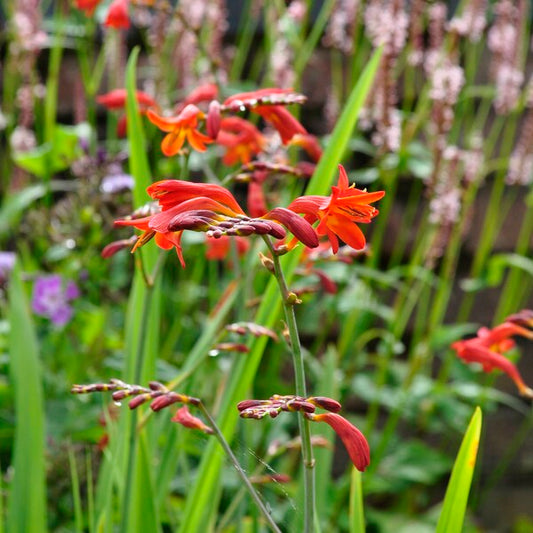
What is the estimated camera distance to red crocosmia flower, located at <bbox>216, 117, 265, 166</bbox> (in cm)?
111

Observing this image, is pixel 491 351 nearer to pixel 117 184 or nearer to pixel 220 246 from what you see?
pixel 220 246

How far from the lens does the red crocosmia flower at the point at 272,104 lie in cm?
82

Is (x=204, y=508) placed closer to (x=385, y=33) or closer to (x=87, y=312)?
(x=87, y=312)

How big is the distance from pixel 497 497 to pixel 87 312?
1327 mm

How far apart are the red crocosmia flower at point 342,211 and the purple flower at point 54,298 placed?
946mm

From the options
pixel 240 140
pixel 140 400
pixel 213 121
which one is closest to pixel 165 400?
pixel 140 400

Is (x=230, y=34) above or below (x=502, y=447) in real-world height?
above

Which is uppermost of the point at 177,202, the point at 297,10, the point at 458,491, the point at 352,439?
the point at 297,10

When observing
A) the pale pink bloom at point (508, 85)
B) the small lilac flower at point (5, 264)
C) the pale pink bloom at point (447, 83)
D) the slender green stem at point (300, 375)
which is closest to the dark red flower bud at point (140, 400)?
the slender green stem at point (300, 375)

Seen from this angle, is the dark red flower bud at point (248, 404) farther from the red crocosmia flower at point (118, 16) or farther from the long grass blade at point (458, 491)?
the red crocosmia flower at point (118, 16)

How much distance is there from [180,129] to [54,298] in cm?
74

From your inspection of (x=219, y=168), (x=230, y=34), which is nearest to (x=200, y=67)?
(x=219, y=168)

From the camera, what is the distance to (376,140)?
162 cm

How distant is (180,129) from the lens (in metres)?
0.86
